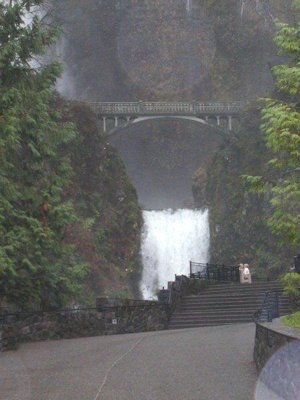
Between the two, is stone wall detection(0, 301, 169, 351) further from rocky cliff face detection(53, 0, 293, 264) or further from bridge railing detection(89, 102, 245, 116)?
rocky cliff face detection(53, 0, 293, 264)

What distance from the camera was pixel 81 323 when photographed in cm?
2045

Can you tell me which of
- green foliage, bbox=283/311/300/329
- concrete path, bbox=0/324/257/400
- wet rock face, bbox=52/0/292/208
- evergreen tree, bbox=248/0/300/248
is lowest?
concrete path, bbox=0/324/257/400

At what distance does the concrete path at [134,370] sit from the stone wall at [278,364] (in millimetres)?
276

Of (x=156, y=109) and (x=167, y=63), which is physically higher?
(x=167, y=63)

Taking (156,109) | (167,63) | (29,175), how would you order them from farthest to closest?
(167,63) < (156,109) < (29,175)

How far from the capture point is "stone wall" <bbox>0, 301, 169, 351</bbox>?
58.6ft

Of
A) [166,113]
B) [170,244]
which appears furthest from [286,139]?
[166,113]

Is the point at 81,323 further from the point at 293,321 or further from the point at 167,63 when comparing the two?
the point at 167,63

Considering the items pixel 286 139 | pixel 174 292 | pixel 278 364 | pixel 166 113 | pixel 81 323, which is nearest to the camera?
pixel 278 364

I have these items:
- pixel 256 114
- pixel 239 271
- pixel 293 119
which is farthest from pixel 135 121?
pixel 293 119

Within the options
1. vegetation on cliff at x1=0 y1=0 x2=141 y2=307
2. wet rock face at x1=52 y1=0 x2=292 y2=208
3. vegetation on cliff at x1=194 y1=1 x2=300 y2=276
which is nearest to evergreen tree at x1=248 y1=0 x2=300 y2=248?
vegetation on cliff at x1=0 y1=0 x2=141 y2=307

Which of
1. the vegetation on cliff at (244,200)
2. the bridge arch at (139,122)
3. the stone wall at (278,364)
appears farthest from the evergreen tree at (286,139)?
the bridge arch at (139,122)

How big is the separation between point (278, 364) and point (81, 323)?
11.6 metres

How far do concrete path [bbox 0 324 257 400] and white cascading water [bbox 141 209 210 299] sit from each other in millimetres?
36483
